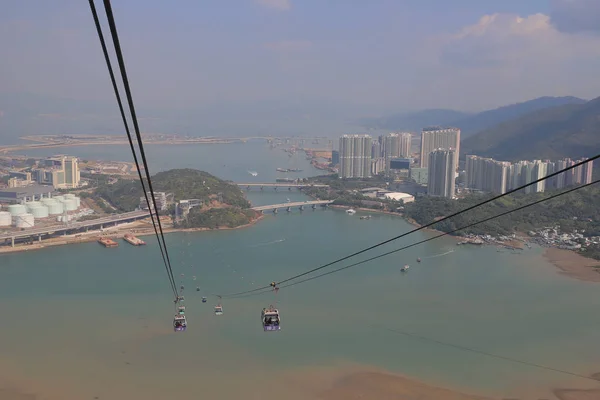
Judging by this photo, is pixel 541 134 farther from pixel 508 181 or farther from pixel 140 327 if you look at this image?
pixel 140 327

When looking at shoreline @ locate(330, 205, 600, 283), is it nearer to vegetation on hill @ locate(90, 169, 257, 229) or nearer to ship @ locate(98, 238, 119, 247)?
vegetation on hill @ locate(90, 169, 257, 229)

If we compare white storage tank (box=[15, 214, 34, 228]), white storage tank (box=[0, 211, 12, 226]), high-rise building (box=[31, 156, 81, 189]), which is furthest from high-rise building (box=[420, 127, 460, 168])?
white storage tank (box=[0, 211, 12, 226])

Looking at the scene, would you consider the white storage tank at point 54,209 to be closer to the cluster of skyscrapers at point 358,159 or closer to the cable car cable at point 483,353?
the cable car cable at point 483,353

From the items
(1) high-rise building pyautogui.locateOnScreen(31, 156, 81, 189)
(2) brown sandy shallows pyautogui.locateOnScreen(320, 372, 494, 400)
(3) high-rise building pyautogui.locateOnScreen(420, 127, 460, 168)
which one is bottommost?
(2) brown sandy shallows pyautogui.locateOnScreen(320, 372, 494, 400)

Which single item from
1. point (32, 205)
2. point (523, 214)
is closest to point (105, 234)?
point (32, 205)

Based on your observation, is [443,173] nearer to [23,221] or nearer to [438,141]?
[438,141]

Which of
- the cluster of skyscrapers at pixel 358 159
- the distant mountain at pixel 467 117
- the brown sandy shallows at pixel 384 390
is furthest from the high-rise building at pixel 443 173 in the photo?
the distant mountain at pixel 467 117
